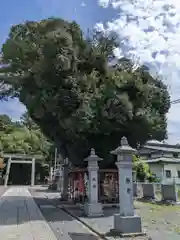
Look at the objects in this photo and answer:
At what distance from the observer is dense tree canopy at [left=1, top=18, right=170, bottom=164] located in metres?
11.3

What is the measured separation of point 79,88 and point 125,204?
5.56 m

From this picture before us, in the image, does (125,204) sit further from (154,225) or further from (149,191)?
(149,191)

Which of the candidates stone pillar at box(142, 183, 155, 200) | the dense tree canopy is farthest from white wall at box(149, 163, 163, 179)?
the dense tree canopy

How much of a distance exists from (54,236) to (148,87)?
800 cm

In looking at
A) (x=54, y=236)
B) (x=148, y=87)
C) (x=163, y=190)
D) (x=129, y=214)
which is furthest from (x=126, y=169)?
(x=163, y=190)

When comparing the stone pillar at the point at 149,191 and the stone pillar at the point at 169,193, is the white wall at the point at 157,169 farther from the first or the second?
the stone pillar at the point at 169,193

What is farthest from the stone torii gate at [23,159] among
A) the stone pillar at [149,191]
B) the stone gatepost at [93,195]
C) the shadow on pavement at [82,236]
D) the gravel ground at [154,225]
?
the shadow on pavement at [82,236]

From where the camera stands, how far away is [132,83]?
12383 millimetres

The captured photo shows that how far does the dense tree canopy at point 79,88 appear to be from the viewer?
37.1ft

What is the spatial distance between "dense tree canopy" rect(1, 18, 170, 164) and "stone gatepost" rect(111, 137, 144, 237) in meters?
3.59

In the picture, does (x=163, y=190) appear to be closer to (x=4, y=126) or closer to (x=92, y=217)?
(x=92, y=217)

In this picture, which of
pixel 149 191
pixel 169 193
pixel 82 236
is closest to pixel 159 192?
pixel 149 191

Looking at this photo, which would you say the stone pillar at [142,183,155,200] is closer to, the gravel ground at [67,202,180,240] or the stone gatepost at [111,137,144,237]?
the gravel ground at [67,202,180,240]

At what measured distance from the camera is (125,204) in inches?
290
